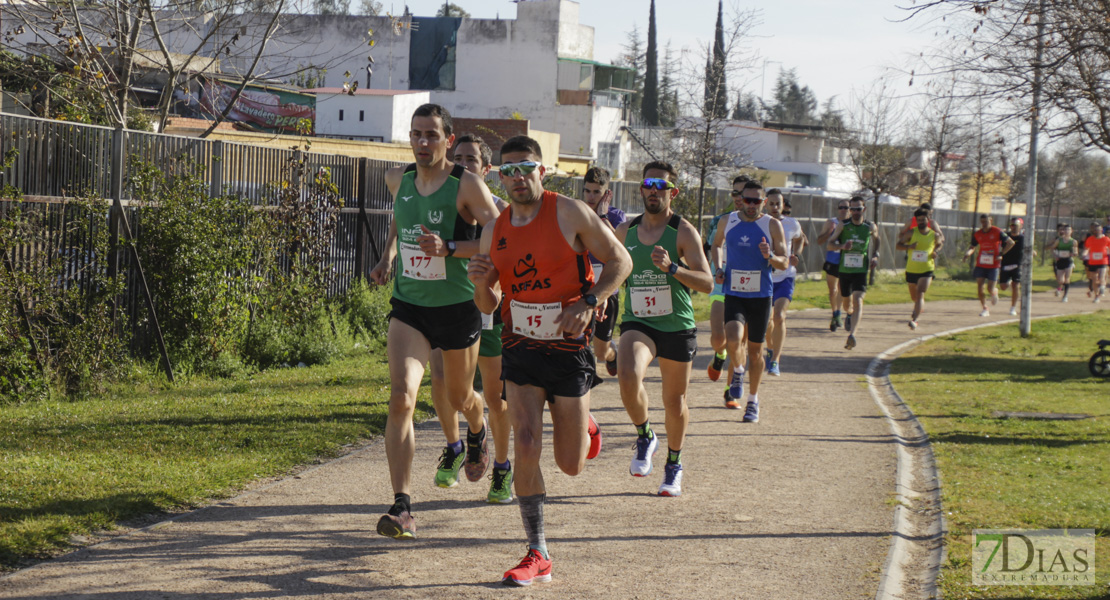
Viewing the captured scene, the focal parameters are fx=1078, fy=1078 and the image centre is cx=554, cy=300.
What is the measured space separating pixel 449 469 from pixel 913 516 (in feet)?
9.78

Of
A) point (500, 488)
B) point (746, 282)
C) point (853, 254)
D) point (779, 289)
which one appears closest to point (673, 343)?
point (500, 488)

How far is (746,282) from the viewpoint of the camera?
9883mm

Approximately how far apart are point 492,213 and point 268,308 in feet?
23.9

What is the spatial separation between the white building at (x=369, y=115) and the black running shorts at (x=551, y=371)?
37855mm

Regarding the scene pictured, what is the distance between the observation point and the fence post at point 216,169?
11.7 m

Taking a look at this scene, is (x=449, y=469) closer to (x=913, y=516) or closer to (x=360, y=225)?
(x=913, y=516)

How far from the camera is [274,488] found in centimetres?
679

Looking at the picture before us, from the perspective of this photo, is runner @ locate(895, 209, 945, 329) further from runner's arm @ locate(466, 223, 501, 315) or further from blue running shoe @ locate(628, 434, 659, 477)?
runner's arm @ locate(466, 223, 501, 315)

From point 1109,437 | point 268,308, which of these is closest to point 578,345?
point 1109,437

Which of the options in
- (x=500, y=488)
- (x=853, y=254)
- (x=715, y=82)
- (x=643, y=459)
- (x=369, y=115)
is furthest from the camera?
(x=369, y=115)

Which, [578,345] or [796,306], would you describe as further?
[796,306]

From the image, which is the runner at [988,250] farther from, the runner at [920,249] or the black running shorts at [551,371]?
the black running shorts at [551,371]

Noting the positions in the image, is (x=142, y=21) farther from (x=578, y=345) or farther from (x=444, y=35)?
(x=444, y=35)

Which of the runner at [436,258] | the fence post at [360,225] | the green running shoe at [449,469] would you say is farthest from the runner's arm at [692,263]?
the fence post at [360,225]
